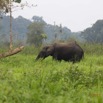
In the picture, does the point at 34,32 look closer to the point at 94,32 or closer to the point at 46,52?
the point at 94,32

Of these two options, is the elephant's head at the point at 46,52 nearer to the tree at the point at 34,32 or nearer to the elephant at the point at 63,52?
the elephant at the point at 63,52

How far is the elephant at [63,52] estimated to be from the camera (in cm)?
1720

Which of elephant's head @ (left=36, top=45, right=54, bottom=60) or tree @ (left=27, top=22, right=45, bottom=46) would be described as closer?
elephant's head @ (left=36, top=45, right=54, bottom=60)

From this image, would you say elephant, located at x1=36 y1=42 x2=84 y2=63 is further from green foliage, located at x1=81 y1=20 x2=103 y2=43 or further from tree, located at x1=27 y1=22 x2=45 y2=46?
green foliage, located at x1=81 y1=20 x2=103 y2=43

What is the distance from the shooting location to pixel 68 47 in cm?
1755

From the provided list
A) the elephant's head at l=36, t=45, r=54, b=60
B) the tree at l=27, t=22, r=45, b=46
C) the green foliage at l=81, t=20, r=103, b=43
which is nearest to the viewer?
the elephant's head at l=36, t=45, r=54, b=60

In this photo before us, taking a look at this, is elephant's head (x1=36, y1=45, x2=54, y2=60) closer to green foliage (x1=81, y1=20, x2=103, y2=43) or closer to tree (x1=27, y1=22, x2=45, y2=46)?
tree (x1=27, y1=22, x2=45, y2=46)

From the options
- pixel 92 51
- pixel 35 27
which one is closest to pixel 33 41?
pixel 35 27

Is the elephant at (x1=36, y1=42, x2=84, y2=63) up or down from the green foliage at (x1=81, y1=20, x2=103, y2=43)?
up

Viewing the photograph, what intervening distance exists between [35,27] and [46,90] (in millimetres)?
48919

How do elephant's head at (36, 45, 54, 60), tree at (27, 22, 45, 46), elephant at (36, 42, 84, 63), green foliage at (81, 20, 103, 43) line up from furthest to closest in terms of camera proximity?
1. green foliage at (81, 20, 103, 43)
2. tree at (27, 22, 45, 46)
3. elephant's head at (36, 45, 54, 60)
4. elephant at (36, 42, 84, 63)

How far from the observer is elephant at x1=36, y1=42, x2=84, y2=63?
1720 cm

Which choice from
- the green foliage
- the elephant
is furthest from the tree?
the elephant

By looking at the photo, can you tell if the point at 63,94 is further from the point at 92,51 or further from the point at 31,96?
the point at 92,51
